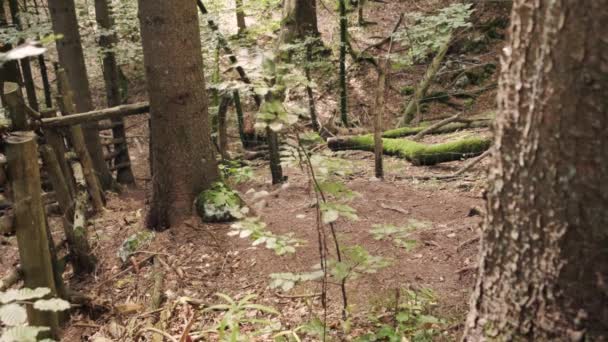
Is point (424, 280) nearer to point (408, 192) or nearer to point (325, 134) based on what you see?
point (408, 192)

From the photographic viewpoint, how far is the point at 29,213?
124 inches

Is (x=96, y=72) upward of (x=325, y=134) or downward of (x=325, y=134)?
upward

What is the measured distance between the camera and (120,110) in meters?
4.80

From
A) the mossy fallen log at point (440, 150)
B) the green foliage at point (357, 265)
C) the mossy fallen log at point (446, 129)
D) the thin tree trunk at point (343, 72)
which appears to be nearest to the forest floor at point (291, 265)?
the green foliage at point (357, 265)

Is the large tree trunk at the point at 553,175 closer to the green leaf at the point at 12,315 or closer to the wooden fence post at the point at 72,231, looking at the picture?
the green leaf at the point at 12,315

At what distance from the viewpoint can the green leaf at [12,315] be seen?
1475 mm

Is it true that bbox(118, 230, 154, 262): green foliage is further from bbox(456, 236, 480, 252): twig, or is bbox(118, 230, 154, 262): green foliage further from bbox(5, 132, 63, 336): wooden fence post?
bbox(456, 236, 480, 252): twig

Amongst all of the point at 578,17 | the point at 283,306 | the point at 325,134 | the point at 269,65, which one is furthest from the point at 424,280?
the point at 325,134

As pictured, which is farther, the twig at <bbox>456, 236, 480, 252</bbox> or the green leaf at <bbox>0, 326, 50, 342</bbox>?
the twig at <bbox>456, 236, 480, 252</bbox>

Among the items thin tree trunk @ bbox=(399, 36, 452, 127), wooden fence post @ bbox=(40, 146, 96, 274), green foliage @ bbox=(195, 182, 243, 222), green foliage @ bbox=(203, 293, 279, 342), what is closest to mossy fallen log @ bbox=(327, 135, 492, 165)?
thin tree trunk @ bbox=(399, 36, 452, 127)

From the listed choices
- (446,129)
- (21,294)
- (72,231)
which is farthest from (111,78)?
(21,294)

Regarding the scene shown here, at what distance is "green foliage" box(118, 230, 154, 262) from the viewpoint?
4484 mm

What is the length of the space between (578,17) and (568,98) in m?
0.24

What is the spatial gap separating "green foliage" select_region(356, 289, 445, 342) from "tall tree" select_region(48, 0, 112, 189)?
5.99 m
